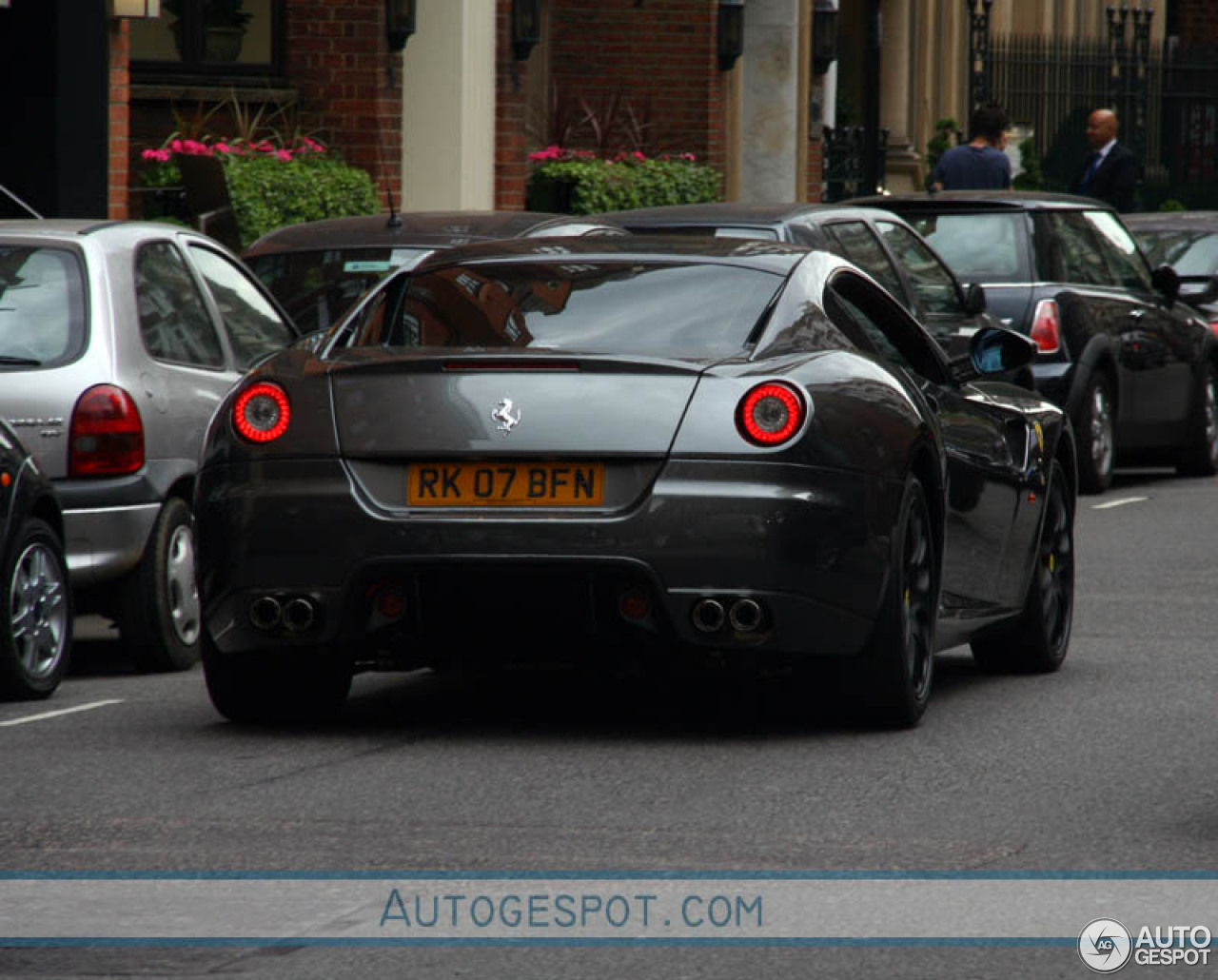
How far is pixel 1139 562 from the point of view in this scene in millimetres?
13336

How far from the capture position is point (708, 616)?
7.45 m

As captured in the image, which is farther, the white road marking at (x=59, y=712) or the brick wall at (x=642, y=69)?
the brick wall at (x=642, y=69)

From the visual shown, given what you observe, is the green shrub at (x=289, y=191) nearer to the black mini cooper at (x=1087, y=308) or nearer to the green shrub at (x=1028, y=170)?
the black mini cooper at (x=1087, y=308)

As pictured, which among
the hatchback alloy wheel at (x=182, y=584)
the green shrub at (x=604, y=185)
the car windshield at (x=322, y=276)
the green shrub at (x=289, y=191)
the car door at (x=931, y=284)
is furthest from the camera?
the green shrub at (x=604, y=185)

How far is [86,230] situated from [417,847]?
13.9 ft

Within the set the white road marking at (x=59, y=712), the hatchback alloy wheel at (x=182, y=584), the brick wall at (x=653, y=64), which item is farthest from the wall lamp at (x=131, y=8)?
the brick wall at (x=653, y=64)

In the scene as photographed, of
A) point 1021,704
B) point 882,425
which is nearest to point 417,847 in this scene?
point 882,425

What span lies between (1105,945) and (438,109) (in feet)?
58.7

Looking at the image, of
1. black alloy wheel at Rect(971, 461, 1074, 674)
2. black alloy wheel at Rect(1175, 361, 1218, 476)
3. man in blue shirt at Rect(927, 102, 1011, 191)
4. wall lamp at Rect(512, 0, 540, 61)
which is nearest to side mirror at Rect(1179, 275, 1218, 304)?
black alloy wheel at Rect(1175, 361, 1218, 476)

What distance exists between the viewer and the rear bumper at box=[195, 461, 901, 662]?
7398 millimetres

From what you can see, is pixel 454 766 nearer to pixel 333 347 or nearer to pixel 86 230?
pixel 333 347

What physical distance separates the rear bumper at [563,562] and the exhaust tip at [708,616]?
0.02 meters

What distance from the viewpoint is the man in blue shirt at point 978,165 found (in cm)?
2141

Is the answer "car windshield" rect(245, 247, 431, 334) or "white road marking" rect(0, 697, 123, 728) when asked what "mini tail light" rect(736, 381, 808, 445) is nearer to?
"white road marking" rect(0, 697, 123, 728)
